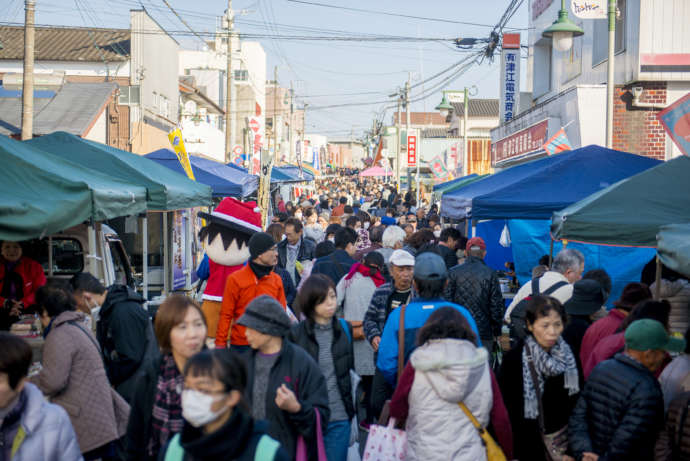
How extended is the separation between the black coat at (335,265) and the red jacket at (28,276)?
3032 millimetres

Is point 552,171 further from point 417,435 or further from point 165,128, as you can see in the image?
point 165,128

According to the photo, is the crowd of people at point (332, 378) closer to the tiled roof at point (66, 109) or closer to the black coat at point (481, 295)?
the black coat at point (481, 295)

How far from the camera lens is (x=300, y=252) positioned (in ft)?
34.5

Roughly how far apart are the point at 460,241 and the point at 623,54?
738 centimetres

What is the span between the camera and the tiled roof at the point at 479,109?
58.7 meters

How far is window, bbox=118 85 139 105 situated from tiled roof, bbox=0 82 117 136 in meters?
1.95

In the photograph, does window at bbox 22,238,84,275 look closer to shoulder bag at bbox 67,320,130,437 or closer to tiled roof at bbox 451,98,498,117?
shoulder bag at bbox 67,320,130,437

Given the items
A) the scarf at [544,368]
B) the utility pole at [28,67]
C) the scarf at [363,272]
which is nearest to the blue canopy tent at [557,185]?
the scarf at [363,272]

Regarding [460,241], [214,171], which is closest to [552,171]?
[460,241]

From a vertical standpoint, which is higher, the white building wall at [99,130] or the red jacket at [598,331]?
the white building wall at [99,130]

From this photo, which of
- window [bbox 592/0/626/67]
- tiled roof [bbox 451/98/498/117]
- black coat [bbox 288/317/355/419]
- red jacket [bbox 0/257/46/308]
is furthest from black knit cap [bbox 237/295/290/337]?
tiled roof [bbox 451/98/498/117]

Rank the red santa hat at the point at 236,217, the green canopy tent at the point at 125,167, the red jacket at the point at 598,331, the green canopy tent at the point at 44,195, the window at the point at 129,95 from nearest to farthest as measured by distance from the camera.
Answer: the green canopy tent at the point at 44,195 < the red jacket at the point at 598,331 < the red santa hat at the point at 236,217 < the green canopy tent at the point at 125,167 < the window at the point at 129,95

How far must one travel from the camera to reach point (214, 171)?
16.7 m

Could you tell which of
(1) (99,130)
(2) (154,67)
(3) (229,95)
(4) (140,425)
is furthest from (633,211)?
(2) (154,67)
